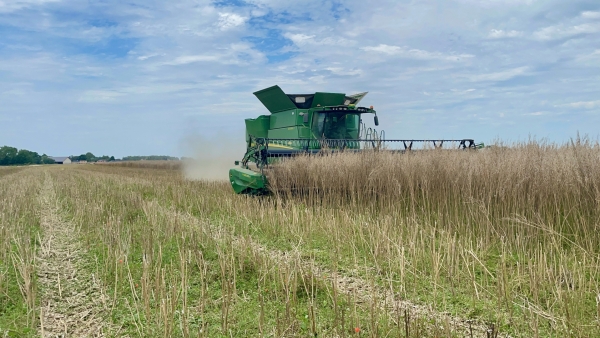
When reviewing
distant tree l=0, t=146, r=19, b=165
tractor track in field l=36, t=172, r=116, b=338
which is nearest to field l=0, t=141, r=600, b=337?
tractor track in field l=36, t=172, r=116, b=338

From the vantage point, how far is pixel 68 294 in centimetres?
459

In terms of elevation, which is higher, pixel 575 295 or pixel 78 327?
pixel 575 295

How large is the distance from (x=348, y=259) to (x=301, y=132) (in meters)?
8.41

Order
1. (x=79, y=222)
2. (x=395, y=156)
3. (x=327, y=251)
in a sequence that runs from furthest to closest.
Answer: (x=395, y=156)
(x=79, y=222)
(x=327, y=251)

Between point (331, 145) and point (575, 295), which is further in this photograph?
point (331, 145)

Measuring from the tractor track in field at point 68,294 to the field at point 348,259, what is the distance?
18mm

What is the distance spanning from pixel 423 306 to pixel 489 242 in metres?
2.43

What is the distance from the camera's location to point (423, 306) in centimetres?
403

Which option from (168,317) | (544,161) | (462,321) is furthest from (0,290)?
(544,161)

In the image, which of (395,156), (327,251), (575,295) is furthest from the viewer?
(395,156)

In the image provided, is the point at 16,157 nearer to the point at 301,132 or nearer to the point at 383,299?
the point at 301,132

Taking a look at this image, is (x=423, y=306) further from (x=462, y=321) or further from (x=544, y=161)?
(x=544, y=161)

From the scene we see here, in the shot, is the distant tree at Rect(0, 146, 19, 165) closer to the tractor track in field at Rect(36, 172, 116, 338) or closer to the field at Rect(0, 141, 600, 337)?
the field at Rect(0, 141, 600, 337)

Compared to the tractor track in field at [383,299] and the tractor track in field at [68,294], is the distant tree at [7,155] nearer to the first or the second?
the tractor track in field at [68,294]
